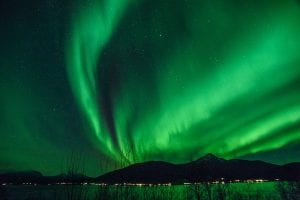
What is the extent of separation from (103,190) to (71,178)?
4.97 meters

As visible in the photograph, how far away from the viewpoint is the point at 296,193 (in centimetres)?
3092

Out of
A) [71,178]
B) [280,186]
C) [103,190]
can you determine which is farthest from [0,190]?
[280,186]

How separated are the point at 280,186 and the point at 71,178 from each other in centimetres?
2257

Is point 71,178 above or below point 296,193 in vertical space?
above

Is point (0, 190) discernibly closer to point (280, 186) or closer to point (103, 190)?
point (103, 190)

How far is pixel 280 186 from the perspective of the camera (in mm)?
32406

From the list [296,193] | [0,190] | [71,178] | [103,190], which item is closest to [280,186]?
[296,193]

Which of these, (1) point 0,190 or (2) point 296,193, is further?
(2) point 296,193

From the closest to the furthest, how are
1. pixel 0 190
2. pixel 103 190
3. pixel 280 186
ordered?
pixel 0 190, pixel 103 190, pixel 280 186

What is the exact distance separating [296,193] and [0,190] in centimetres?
2922

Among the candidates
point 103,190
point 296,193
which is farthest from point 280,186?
point 103,190

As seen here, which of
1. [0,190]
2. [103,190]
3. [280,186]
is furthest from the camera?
[280,186]

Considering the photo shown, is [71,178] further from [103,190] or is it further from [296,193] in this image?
[296,193]

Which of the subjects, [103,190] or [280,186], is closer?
[103,190]
